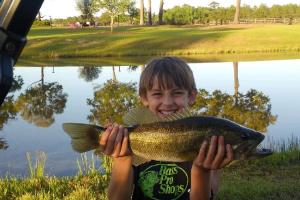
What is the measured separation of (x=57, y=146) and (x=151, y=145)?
285 inches

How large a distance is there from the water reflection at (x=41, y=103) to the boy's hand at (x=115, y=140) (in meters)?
9.20

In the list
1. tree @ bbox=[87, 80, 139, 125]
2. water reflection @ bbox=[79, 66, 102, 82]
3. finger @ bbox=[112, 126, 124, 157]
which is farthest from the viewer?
water reflection @ bbox=[79, 66, 102, 82]

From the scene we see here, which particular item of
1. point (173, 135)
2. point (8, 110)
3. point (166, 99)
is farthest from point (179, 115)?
point (8, 110)

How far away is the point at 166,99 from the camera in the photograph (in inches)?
109

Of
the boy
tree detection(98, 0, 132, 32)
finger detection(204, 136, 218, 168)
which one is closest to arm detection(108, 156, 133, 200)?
the boy

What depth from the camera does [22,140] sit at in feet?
33.2

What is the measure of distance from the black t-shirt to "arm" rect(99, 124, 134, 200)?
0.10m

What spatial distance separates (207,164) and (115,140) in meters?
0.48

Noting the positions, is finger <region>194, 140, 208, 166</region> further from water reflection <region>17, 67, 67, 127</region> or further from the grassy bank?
the grassy bank

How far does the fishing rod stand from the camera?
1.44 meters

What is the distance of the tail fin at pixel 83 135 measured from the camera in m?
2.37

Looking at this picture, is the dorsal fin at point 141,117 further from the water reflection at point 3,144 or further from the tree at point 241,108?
the water reflection at point 3,144

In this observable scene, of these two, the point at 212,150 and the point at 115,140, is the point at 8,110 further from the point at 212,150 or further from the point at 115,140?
the point at 212,150

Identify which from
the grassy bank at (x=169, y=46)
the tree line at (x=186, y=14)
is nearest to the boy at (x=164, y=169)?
the grassy bank at (x=169, y=46)
